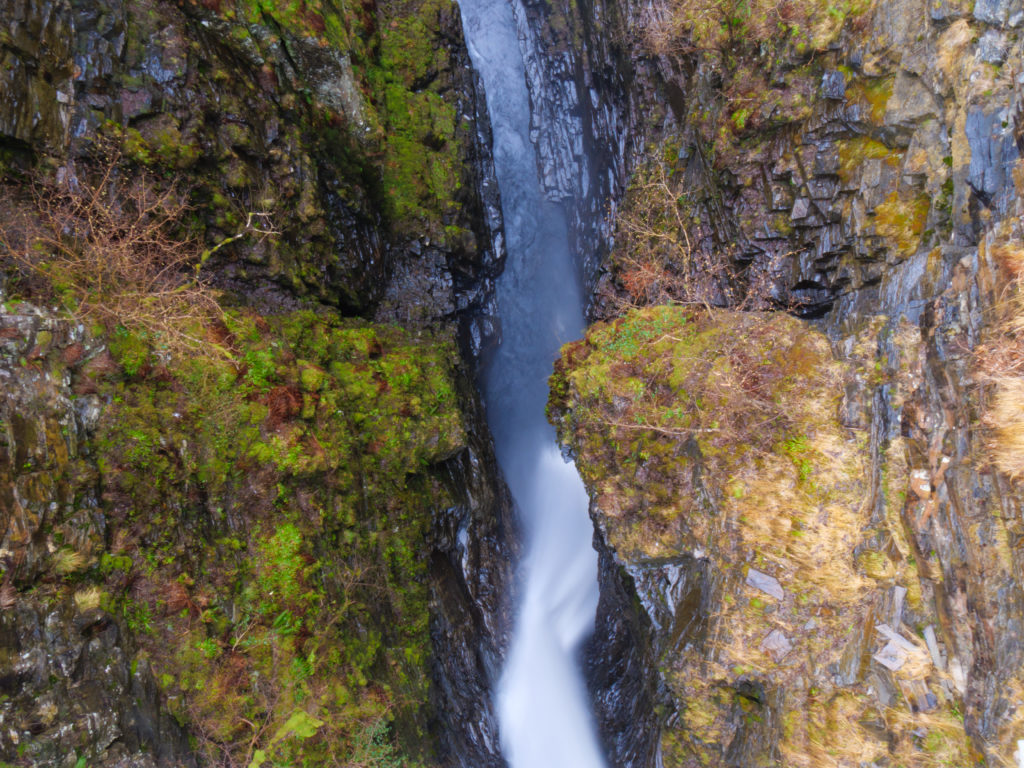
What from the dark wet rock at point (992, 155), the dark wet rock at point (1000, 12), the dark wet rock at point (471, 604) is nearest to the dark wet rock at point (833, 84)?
→ the dark wet rock at point (1000, 12)

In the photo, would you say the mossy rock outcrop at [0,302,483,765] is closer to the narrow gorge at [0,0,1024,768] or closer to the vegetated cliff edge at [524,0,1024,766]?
the narrow gorge at [0,0,1024,768]

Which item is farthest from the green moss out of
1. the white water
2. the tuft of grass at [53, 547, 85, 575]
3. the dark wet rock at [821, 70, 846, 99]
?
the dark wet rock at [821, 70, 846, 99]

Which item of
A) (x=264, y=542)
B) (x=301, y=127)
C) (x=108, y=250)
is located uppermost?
(x=301, y=127)

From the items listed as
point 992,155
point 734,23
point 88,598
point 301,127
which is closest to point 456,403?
point 301,127

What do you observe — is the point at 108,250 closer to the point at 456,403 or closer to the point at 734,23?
the point at 456,403

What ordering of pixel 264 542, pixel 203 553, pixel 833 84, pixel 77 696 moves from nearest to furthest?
pixel 77 696
pixel 203 553
pixel 264 542
pixel 833 84

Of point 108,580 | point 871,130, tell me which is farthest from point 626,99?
point 108,580
